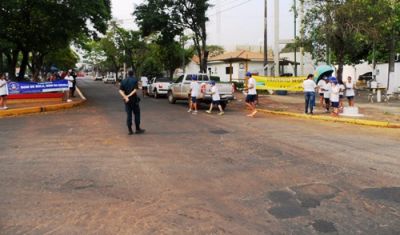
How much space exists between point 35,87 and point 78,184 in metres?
18.1

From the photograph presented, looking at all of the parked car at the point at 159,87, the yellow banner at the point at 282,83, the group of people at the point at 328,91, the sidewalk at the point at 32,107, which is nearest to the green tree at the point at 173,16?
the parked car at the point at 159,87

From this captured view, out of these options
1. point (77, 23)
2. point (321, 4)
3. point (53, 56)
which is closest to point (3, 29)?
point (77, 23)

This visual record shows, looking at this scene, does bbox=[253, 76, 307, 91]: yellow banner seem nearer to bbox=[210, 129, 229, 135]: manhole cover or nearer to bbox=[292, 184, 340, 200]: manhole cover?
bbox=[210, 129, 229, 135]: manhole cover

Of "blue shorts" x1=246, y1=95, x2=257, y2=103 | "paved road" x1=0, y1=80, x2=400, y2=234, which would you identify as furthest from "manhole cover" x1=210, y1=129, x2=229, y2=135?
"blue shorts" x1=246, y1=95, x2=257, y2=103

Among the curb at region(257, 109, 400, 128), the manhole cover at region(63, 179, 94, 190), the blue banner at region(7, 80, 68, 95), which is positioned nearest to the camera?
the manhole cover at region(63, 179, 94, 190)

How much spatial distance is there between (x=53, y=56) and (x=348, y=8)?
49.4m

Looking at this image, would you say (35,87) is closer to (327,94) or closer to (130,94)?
(130,94)

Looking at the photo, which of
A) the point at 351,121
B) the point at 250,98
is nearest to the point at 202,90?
the point at 250,98

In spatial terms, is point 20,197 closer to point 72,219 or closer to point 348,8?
point 72,219

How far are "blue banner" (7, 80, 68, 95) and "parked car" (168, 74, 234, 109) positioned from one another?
574 centimetres

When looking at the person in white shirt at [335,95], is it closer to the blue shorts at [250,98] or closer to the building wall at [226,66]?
the blue shorts at [250,98]

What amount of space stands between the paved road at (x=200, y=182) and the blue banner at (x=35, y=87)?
446 inches

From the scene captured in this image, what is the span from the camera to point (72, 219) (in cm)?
552

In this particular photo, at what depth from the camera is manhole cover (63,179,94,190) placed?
7000 mm
